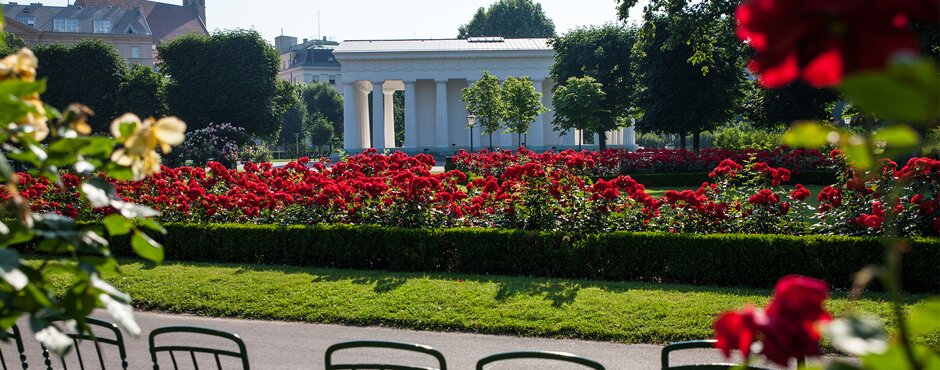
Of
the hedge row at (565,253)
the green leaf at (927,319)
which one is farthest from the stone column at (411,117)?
the green leaf at (927,319)

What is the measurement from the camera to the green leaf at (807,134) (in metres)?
1.03

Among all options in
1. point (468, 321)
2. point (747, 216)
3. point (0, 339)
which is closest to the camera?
point (0, 339)

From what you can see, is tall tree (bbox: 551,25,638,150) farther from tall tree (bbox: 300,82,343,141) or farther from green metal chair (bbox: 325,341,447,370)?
green metal chair (bbox: 325,341,447,370)

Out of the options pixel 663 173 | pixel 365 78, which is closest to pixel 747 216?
pixel 663 173

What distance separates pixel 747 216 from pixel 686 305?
2.50m

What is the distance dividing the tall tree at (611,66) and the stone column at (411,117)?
15044 mm

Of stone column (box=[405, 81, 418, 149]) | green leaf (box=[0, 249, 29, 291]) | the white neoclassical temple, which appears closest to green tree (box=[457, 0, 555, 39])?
the white neoclassical temple

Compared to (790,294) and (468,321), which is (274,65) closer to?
(468,321)

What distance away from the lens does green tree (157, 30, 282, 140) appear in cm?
4797

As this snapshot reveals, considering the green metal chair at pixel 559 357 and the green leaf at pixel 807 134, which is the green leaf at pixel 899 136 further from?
the green metal chair at pixel 559 357

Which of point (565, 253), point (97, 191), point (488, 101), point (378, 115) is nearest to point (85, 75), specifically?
point (378, 115)

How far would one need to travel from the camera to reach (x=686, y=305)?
27.1 ft

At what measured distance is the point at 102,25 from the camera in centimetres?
7094

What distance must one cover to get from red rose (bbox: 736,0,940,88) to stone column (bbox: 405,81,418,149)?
184 ft
